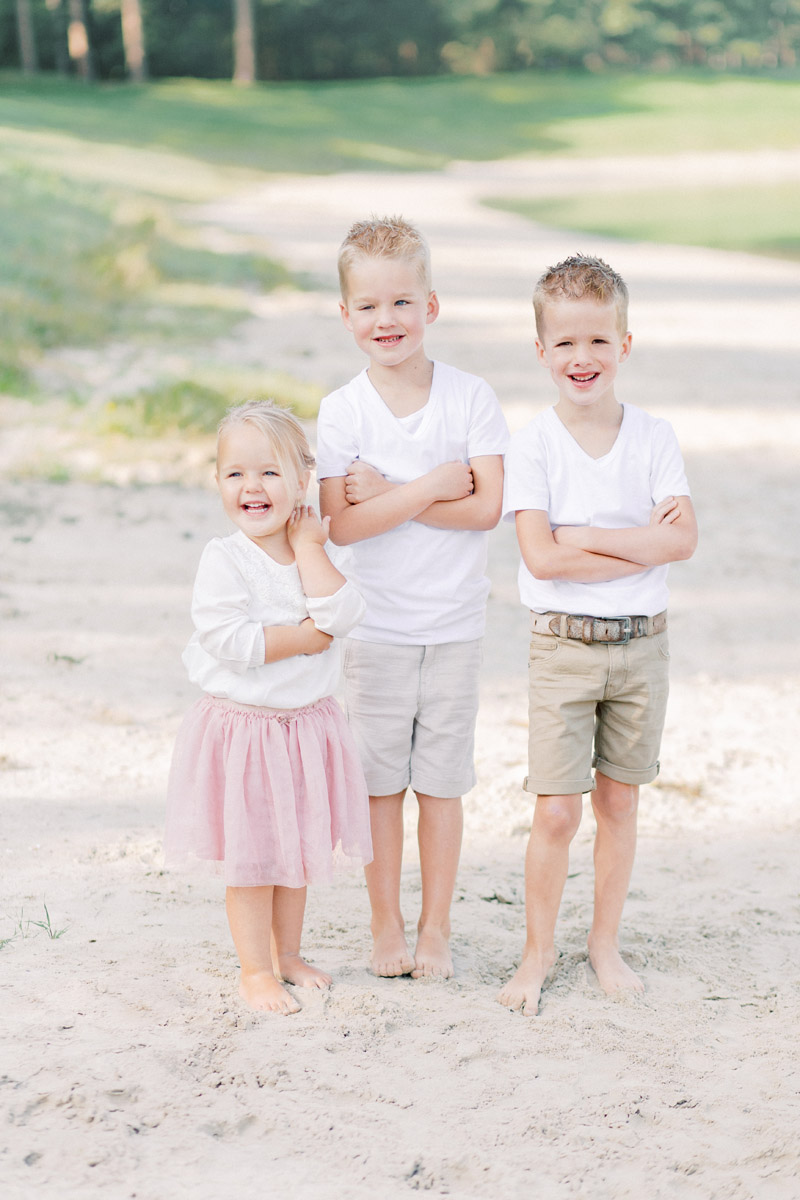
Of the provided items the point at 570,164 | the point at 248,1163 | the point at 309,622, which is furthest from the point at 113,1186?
the point at 570,164

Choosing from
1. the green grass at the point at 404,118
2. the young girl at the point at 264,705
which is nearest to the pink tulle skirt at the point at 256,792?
the young girl at the point at 264,705

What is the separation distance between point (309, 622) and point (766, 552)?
13.6ft

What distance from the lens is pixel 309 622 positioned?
2568 mm

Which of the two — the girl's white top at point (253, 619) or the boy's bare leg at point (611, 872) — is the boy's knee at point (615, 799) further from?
the girl's white top at point (253, 619)

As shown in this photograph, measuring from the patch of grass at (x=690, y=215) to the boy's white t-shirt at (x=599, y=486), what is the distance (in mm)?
14857

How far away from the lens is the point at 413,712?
284 cm

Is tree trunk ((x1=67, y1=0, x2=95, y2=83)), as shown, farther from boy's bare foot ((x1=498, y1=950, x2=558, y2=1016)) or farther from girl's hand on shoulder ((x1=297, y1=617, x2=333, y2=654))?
boy's bare foot ((x1=498, y1=950, x2=558, y2=1016))

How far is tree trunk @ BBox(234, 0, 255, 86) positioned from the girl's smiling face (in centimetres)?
4719

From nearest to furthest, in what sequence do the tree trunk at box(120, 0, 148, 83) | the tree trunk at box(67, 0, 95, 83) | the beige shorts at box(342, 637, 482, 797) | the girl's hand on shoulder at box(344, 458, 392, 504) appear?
1. the girl's hand on shoulder at box(344, 458, 392, 504)
2. the beige shorts at box(342, 637, 482, 797)
3. the tree trunk at box(120, 0, 148, 83)
4. the tree trunk at box(67, 0, 95, 83)

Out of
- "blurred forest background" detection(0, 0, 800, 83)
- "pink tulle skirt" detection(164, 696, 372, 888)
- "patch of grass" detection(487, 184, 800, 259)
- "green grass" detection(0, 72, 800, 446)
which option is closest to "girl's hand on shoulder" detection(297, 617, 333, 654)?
"pink tulle skirt" detection(164, 696, 372, 888)

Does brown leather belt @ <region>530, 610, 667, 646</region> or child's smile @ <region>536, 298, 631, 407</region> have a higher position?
child's smile @ <region>536, 298, 631, 407</region>

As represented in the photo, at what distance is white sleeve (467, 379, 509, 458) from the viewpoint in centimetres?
277

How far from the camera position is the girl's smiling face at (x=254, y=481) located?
259cm

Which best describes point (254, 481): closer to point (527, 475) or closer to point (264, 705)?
point (264, 705)
